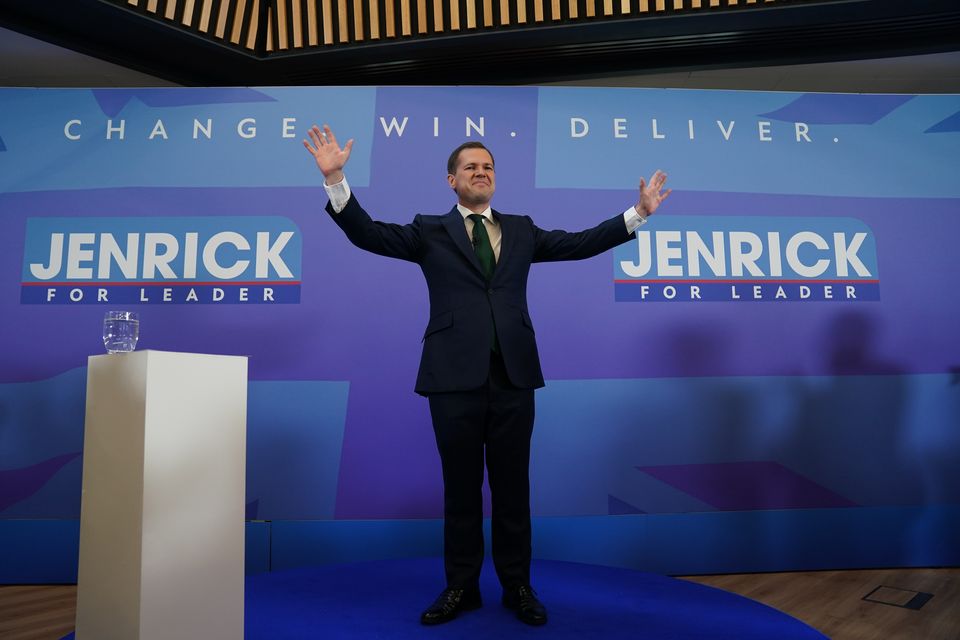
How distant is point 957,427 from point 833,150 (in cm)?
155

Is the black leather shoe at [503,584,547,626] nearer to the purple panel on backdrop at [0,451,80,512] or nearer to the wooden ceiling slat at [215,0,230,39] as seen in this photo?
the purple panel on backdrop at [0,451,80,512]

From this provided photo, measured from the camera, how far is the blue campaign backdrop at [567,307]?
329 centimetres

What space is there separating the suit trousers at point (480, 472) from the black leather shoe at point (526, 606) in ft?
0.09

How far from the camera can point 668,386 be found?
3.39 meters

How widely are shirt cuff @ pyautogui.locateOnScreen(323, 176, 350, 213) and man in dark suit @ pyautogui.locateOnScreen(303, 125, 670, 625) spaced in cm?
2

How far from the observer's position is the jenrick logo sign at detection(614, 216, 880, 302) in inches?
137


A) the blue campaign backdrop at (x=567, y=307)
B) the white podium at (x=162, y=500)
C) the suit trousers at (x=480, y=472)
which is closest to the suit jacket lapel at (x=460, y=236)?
the suit trousers at (x=480, y=472)

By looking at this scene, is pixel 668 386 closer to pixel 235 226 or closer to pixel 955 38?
pixel 235 226

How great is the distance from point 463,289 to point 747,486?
1.97 metres

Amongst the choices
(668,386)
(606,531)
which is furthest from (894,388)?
(606,531)

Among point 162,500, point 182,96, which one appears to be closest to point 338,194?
point 162,500

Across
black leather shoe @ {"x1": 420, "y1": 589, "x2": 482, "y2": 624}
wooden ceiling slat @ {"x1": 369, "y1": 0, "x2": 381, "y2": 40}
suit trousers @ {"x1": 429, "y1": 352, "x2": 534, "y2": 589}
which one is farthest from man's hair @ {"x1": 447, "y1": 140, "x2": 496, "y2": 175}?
wooden ceiling slat @ {"x1": 369, "y1": 0, "x2": 381, "y2": 40}

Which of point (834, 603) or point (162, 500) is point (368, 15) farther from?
point (834, 603)

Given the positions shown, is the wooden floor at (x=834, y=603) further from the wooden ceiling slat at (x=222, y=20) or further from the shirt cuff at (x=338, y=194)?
the wooden ceiling slat at (x=222, y=20)
